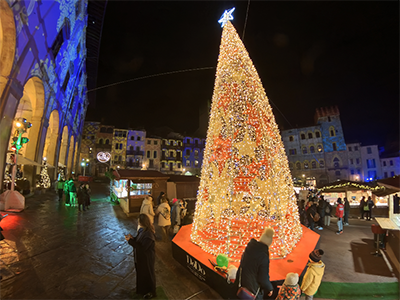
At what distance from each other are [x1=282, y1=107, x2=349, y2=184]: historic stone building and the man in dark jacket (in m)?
38.1

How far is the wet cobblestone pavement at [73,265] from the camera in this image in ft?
11.0

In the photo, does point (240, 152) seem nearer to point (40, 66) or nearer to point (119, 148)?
point (40, 66)

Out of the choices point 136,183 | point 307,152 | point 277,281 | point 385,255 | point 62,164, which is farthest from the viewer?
point 307,152

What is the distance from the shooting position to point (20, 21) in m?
8.62

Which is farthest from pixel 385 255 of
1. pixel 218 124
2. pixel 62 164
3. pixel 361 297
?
pixel 62 164

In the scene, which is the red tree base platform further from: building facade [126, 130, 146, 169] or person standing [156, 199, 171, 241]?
building facade [126, 130, 146, 169]

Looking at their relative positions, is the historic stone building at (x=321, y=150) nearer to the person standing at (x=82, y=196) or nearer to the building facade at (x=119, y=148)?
the building facade at (x=119, y=148)

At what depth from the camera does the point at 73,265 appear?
4234mm

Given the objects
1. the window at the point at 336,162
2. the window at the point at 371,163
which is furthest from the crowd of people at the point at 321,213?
the window at the point at 371,163

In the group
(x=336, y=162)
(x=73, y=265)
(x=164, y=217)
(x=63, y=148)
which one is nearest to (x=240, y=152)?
(x=164, y=217)

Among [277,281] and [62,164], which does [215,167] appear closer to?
[277,281]

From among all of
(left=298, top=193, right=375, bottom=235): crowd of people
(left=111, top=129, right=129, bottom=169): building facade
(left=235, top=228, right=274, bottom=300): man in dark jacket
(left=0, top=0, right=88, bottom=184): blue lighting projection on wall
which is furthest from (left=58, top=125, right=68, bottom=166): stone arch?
(left=235, top=228, right=274, bottom=300): man in dark jacket

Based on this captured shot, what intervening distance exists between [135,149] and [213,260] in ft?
122

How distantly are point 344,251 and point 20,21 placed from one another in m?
15.6
